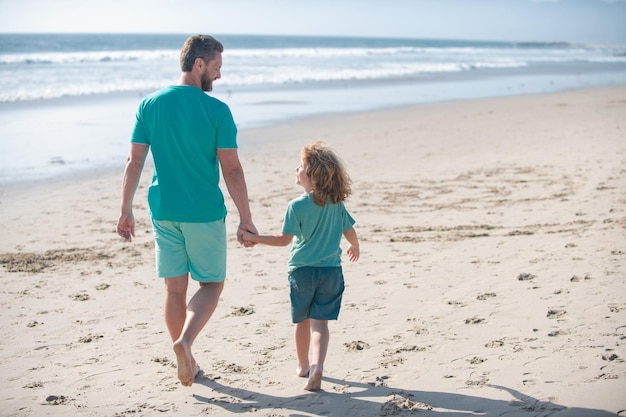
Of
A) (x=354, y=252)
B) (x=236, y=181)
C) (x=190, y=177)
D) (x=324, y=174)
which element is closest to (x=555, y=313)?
(x=354, y=252)

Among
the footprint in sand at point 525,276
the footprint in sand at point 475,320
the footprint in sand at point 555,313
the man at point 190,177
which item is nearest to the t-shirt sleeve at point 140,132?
the man at point 190,177

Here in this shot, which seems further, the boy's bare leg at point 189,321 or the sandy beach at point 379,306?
the sandy beach at point 379,306

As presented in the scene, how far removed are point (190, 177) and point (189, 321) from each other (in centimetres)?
78

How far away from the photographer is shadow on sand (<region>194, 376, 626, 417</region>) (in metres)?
3.35

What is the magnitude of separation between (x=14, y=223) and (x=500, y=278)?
5.34 metres

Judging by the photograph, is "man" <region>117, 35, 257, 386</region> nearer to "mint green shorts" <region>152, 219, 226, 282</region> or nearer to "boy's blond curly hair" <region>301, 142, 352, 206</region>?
"mint green shorts" <region>152, 219, 226, 282</region>

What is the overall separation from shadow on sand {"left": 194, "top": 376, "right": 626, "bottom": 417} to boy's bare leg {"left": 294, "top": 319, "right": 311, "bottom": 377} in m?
0.17

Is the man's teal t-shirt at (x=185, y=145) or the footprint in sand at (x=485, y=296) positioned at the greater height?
the man's teal t-shirt at (x=185, y=145)

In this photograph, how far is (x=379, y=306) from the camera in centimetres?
500

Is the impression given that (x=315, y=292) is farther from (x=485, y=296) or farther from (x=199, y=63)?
(x=485, y=296)

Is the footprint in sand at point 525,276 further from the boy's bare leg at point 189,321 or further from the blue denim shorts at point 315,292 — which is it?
the boy's bare leg at point 189,321

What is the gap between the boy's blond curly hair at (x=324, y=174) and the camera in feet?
11.8

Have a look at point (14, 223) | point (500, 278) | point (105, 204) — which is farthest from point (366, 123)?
point (500, 278)

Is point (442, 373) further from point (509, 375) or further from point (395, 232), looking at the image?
point (395, 232)
